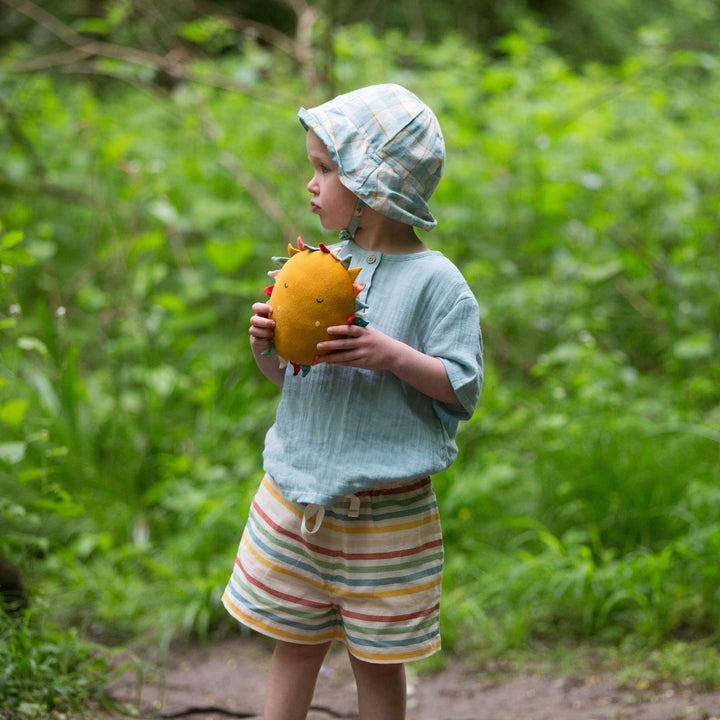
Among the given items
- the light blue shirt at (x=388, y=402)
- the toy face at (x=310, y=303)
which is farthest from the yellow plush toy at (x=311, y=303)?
the light blue shirt at (x=388, y=402)

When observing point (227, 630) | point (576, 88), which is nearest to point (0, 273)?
point (227, 630)

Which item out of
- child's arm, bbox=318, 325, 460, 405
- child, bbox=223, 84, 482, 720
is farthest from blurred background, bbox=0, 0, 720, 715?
child's arm, bbox=318, 325, 460, 405

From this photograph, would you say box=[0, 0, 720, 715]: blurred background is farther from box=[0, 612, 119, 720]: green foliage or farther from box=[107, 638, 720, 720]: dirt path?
box=[107, 638, 720, 720]: dirt path

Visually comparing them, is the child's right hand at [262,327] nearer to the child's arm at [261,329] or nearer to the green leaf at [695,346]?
the child's arm at [261,329]

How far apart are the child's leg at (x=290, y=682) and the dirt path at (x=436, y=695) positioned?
0.71 metres

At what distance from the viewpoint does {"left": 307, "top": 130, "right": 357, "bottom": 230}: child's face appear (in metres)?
1.68

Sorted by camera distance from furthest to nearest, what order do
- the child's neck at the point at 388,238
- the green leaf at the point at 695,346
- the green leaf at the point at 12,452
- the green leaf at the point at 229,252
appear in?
1. the green leaf at the point at 229,252
2. the green leaf at the point at 695,346
3. the green leaf at the point at 12,452
4. the child's neck at the point at 388,238

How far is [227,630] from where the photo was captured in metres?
3.07

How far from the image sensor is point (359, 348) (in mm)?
1534

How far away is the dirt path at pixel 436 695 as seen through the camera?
8.04ft

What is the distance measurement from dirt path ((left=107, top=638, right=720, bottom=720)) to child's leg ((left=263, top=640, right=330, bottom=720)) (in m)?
0.71

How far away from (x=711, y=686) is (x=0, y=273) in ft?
7.33

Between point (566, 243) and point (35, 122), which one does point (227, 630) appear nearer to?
point (566, 243)

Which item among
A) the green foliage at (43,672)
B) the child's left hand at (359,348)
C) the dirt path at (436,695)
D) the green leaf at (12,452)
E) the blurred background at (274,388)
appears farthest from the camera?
the blurred background at (274,388)
